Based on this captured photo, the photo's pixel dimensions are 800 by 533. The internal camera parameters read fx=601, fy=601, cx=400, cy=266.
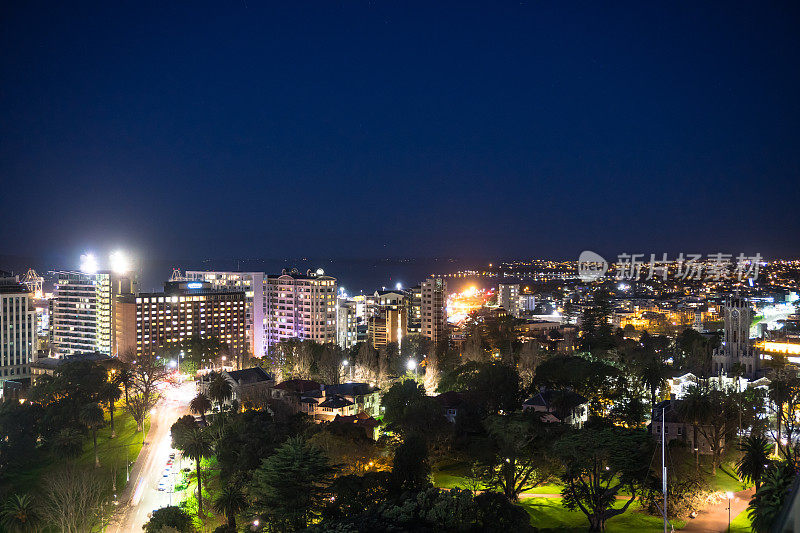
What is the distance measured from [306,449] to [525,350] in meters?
19.1

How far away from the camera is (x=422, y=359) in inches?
1454

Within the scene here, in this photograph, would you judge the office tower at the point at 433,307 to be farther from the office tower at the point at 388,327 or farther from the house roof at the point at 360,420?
the house roof at the point at 360,420

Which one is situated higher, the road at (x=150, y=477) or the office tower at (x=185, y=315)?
the office tower at (x=185, y=315)

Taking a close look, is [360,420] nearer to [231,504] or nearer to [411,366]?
[231,504]

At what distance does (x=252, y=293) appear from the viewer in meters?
55.7

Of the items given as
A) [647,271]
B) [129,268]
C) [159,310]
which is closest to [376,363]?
[159,310]

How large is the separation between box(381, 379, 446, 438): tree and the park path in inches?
290

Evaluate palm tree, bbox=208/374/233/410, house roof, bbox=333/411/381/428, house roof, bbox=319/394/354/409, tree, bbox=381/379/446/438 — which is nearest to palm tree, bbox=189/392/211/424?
palm tree, bbox=208/374/233/410

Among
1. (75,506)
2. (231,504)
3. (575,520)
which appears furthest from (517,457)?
Result: (75,506)

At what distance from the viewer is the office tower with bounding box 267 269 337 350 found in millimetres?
45469

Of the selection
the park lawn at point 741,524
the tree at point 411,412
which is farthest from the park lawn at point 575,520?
the tree at point 411,412

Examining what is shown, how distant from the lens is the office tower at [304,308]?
45469 mm

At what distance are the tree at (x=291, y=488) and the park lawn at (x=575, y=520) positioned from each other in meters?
5.24

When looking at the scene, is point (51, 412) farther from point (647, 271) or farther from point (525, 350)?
point (647, 271)
